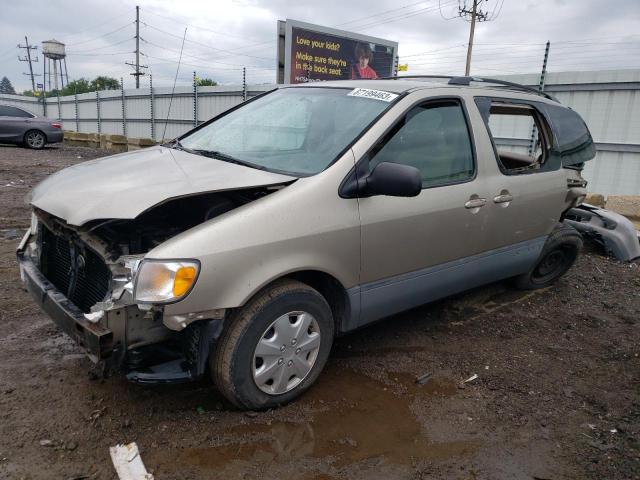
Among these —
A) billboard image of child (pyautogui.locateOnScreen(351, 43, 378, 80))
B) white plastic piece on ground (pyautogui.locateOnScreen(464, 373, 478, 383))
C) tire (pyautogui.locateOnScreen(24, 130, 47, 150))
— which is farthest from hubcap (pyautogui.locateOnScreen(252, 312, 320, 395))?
tire (pyautogui.locateOnScreen(24, 130, 47, 150))

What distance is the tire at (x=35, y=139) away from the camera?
16547mm

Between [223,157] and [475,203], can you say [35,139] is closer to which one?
[223,157]

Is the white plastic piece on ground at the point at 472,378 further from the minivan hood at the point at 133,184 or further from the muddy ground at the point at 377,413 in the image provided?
the minivan hood at the point at 133,184

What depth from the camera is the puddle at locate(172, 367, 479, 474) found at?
7.77ft

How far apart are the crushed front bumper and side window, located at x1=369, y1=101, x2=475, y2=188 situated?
166cm

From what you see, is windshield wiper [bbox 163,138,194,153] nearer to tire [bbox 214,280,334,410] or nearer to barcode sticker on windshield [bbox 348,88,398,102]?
barcode sticker on windshield [bbox 348,88,398,102]

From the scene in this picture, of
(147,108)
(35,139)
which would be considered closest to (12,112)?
(35,139)

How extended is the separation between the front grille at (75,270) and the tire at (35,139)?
16.1 meters

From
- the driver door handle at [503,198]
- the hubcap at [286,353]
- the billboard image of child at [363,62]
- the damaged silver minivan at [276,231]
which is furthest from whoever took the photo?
the billboard image of child at [363,62]

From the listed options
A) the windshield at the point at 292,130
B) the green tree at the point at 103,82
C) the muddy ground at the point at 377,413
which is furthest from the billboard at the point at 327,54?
the green tree at the point at 103,82

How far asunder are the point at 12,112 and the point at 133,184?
55.6ft

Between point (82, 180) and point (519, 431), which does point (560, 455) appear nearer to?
point (519, 431)

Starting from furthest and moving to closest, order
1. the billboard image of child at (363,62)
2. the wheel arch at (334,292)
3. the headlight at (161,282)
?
the billboard image of child at (363,62) → the wheel arch at (334,292) → the headlight at (161,282)

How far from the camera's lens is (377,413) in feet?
9.12
